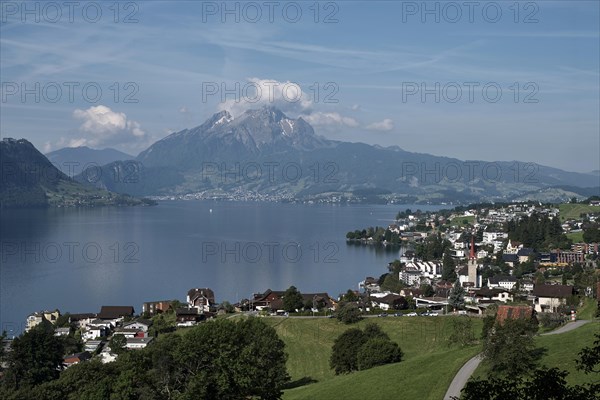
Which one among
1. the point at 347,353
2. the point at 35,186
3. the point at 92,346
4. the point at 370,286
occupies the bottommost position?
the point at 92,346

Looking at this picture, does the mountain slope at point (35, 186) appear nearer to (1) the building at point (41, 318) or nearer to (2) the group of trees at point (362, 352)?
(1) the building at point (41, 318)

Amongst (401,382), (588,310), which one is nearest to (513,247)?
(588,310)

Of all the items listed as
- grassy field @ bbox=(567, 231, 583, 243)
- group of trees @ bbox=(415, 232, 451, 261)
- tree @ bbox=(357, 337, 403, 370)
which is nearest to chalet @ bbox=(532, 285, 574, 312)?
tree @ bbox=(357, 337, 403, 370)

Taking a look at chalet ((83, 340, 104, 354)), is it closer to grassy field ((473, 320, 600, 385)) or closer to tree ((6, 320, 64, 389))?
tree ((6, 320, 64, 389))

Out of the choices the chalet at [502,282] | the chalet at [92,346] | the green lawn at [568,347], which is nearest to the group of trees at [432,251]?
the chalet at [502,282]

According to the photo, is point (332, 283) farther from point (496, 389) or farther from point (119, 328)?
point (496, 389)

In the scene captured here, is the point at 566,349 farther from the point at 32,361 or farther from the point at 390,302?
the point at 390,302

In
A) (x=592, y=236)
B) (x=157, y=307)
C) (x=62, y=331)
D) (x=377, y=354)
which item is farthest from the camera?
(x=592, y=236)

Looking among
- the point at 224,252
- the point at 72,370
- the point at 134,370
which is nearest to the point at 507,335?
the point at 134,370
